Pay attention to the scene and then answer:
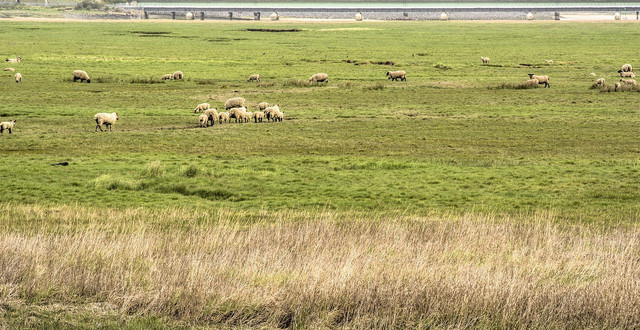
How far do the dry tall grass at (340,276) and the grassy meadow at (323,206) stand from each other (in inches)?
1.5

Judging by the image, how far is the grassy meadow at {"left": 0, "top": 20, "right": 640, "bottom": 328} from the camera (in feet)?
33.4

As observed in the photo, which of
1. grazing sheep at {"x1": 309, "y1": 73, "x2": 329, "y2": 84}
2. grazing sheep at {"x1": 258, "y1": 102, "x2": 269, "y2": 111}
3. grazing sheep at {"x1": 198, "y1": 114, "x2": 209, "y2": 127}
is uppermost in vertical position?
grazing sheep at {"x1": 309, "y1": 73, "x2": 329, "y2": 84}

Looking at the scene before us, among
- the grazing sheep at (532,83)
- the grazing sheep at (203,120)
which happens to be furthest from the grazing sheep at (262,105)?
the grazing sheep at (532,83)

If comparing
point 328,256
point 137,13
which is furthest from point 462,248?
point 137,13

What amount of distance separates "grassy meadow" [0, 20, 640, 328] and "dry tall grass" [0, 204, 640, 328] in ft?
0.13

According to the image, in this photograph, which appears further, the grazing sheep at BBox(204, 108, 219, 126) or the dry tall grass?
the grazing sheep at BBox(204, 108, 219, 126)

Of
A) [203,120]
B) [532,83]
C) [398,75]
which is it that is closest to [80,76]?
[203,120]

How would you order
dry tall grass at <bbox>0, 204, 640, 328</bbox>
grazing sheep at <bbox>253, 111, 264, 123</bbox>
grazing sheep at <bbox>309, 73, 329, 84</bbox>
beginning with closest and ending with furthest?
dry tall grass at <bbox>0, 204, 640, 328</bbox> → grazing sheep at <bbox>253, 111, 264, 123</bbox> → grazing sheep at <bbox>309, 73, 329, 84</bbox>

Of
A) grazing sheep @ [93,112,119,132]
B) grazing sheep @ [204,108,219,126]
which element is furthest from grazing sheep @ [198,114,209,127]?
grazing sheep @ [93,112,119,132]

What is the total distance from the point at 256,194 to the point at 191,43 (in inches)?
3197

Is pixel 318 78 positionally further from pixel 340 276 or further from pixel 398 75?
pixel 340 276

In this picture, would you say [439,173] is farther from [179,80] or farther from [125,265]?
[179,80]

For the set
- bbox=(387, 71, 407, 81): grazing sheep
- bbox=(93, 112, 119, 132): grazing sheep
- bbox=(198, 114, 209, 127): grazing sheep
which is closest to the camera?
bbox=(93, 112, 119, 132): grazing sheep

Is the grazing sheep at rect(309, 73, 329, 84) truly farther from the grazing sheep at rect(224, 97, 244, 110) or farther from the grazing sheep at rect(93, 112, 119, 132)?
the grazing sheep at rect(93, 112, 119, 132)
